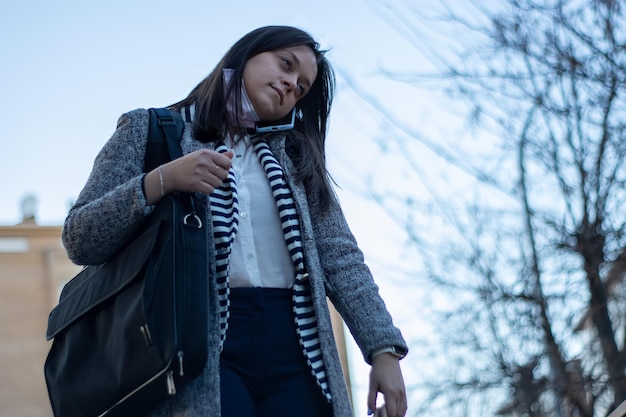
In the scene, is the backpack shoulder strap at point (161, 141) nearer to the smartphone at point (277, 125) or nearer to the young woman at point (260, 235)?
the young woman at point (260, 235)

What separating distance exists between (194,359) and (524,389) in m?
6.75

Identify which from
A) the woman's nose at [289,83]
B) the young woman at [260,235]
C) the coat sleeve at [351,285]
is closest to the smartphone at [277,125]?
the young woman at [260,235]

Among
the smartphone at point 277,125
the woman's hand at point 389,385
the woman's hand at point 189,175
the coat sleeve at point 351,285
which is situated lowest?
the woman's hand at point 389,385

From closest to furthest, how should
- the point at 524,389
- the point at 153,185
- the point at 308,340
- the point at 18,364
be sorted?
the point at 153,185 < the point at 308,340 < the point at 524,389 < the point at 18,364

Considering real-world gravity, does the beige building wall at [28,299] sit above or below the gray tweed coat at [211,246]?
above

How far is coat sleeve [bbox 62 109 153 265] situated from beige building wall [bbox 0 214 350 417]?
7035 mm

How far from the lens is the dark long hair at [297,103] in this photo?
2.71m

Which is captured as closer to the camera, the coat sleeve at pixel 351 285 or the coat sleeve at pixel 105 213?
the coat sleeve at pixel 105 213

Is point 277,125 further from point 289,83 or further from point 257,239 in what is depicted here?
point 257,239

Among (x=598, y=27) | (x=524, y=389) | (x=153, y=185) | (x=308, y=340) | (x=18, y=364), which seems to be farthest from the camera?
(x=18, y=364)

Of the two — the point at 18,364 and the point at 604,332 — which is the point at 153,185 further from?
the point at 18,364

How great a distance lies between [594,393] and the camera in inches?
317

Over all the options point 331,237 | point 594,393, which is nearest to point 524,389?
point 594,393

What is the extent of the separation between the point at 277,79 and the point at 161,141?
0.42 metres
